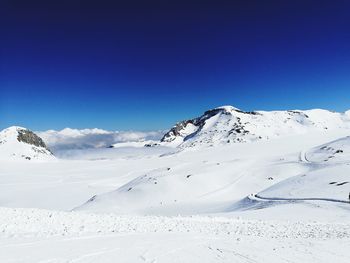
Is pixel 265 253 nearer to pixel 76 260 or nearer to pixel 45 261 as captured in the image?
pixel 76 260

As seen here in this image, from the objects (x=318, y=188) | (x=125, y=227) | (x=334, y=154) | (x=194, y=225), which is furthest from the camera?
(x=334, y=154)

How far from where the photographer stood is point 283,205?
39406 mm

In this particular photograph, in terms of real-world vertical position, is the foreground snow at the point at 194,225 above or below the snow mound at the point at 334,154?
below

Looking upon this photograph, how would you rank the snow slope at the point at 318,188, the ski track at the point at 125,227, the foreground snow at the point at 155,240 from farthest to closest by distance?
the snow slope at the point at 318,188, the ski track at the point at 125,227, the foreground snow at the point at 155,240

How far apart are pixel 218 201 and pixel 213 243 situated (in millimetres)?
40574

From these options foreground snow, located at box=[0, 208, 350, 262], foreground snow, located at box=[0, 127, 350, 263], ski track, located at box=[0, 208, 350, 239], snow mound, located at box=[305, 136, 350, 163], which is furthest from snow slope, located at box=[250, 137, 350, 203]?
snow mound, located at box=[305, 136, 350, 163]

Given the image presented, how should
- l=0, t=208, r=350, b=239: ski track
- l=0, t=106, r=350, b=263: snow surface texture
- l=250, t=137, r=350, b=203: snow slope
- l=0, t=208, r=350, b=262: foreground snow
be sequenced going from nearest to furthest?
l=0, t=208, r=350, b=262: foreground snow
l=0, t=106, r=350, b=263: snow surface texture
l=0, t=208, r=350, b=239: ski track
l=250, t=137, r=350, b=203: snow slope

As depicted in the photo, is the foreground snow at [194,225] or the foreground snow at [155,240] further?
the foreground snow at [194,225]

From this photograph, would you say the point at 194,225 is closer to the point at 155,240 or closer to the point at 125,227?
the point at 125,227

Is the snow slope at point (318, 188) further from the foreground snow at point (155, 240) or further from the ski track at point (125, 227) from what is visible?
the foreground snow at point (155, 240)

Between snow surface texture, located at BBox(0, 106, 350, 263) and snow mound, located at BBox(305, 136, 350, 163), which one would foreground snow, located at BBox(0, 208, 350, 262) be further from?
snow mound, located at BBox(305, 136, 350, 163)

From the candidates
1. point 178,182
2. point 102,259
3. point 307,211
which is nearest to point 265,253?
point 102,259

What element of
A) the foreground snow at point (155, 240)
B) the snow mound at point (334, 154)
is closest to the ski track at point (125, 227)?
the foreground snow at point (155, 240)

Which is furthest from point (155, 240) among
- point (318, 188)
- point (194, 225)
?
point (318, 188)
